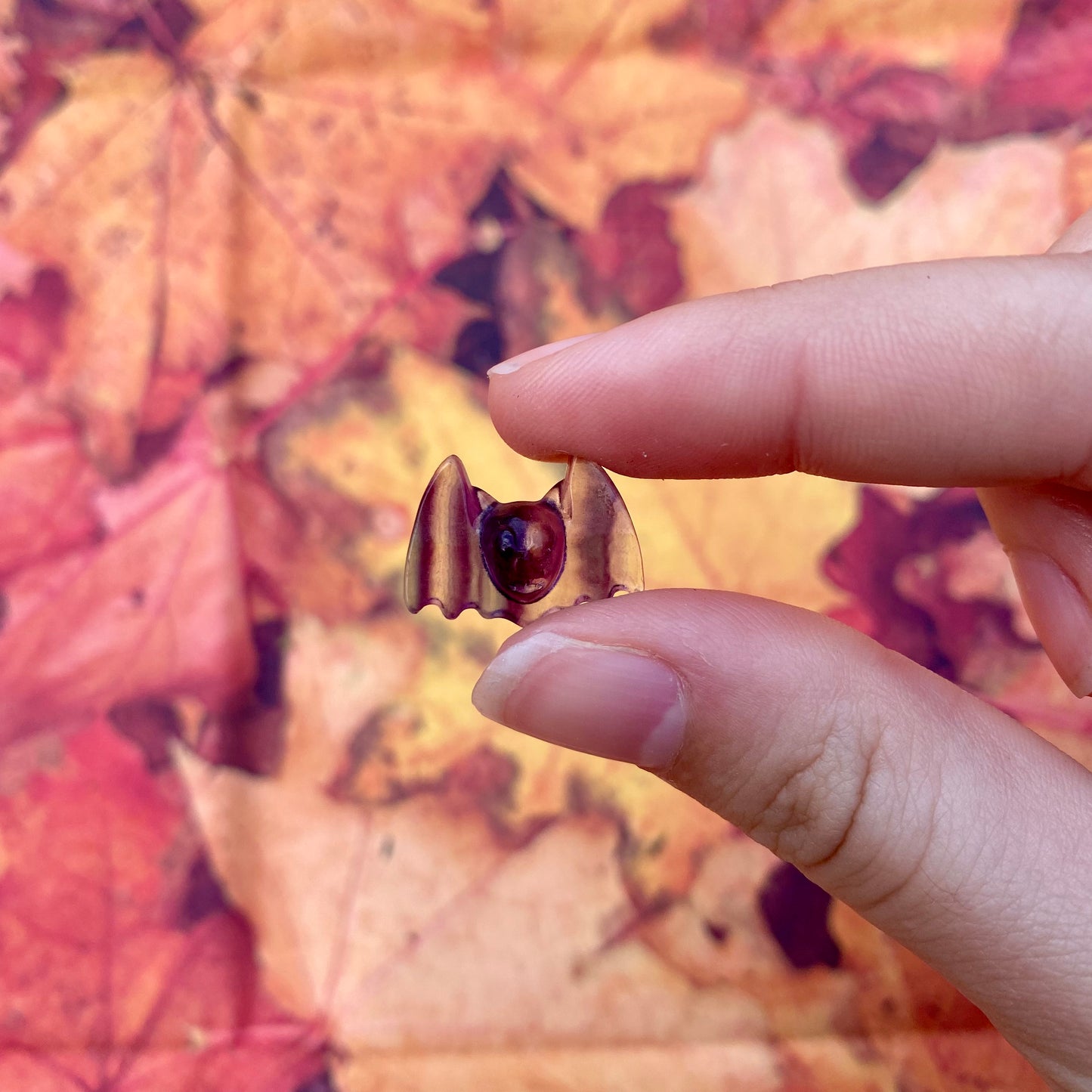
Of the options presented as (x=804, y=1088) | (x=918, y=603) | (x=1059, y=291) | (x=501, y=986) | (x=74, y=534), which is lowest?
(x=804, y=1088)

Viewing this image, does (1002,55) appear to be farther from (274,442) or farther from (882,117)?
(274,442)

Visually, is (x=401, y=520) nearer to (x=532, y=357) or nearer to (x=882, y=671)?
(x=532, y=357)

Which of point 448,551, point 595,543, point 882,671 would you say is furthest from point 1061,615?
point 448,551

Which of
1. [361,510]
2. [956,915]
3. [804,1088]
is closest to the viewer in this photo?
[956,915]

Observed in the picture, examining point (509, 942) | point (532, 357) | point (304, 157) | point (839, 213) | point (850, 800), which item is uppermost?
point (304, 157)

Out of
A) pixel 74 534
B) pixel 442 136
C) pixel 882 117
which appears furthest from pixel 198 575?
pixel 882 117

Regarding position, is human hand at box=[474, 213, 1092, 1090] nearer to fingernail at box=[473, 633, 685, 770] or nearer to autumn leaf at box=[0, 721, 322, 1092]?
fingernail at box=[473, 633, 685, 770]

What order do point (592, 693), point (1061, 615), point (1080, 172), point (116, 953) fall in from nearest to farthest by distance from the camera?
1. point (592, 693)
2. point (1061, 615)
3. point (116, 953)
4. point (1080, 172)
